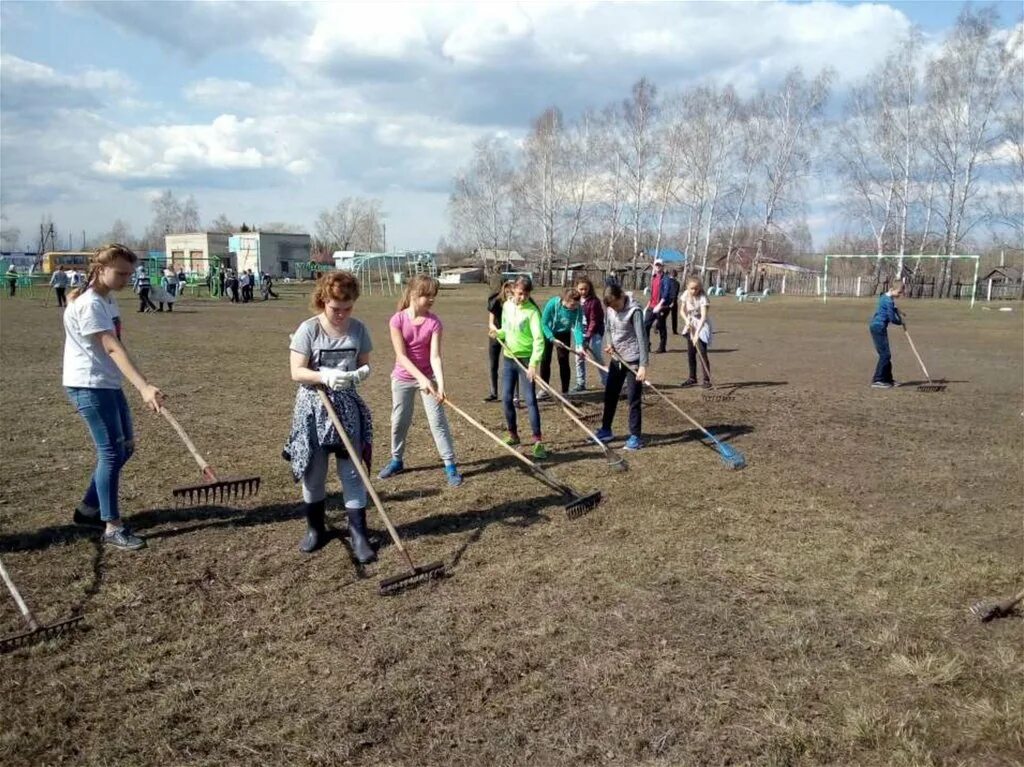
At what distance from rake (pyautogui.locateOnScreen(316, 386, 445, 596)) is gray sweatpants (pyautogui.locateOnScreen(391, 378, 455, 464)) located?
1701 mm

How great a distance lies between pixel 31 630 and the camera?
13.1 feet

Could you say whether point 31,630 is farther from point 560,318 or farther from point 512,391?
point 560,318

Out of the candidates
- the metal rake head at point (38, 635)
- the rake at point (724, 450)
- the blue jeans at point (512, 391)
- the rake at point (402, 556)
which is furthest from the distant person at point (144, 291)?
the metal rake head at point (38, 635)

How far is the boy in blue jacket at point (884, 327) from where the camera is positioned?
39.9ft

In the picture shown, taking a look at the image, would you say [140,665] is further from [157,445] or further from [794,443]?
[794,443]

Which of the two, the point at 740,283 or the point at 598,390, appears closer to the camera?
the point at 598,390

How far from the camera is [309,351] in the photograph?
15.9ft

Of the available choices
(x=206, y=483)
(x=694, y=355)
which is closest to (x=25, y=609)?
(x=206, y=483)

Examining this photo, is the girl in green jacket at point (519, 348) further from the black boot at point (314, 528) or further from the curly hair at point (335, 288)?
the curly hair at point (335, 288)

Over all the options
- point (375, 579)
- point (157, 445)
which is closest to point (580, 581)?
point (375, 579)

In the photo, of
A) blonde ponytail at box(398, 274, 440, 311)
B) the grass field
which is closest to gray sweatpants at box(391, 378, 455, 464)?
the grass field

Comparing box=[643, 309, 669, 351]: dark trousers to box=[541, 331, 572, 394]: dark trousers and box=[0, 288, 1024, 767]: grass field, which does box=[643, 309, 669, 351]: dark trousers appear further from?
box=[0, 288, 1024, 767]: grass field

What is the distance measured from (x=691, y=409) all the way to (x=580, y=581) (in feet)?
20.2

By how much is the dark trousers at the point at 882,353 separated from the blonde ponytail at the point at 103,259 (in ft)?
35.8
